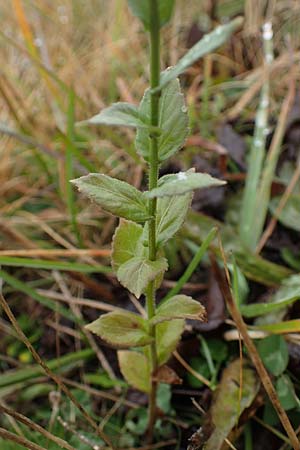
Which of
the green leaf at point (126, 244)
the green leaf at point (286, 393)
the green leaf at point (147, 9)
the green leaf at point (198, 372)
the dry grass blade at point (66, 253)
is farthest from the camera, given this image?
the dry grass blade at point (66, 253)

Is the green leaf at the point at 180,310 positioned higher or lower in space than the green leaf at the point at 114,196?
lower

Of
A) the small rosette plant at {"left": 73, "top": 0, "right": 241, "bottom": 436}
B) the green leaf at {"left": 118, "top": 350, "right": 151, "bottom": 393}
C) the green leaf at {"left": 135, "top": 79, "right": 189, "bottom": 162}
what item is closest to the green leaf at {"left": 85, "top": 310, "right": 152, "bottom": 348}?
the small rosette plant at {"left": 73, "top": 0, "right": 241, "bottom": 436}

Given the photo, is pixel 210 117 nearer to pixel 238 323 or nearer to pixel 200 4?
pixel 200 4

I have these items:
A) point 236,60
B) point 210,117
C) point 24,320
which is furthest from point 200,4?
point 24,320

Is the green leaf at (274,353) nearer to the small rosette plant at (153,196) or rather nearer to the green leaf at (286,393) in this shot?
the green leaf at (286,393)

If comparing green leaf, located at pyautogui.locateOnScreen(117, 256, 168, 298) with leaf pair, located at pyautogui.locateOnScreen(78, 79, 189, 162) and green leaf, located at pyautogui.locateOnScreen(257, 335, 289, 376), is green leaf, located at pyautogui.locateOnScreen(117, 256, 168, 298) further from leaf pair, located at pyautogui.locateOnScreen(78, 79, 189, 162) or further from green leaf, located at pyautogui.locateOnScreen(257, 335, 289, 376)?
green leaf, located at pyautogui.locateOnScreen(257, 335, 289, 376)

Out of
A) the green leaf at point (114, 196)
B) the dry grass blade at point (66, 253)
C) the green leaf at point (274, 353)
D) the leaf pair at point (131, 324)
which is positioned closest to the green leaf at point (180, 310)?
the leaf pair at point (131, 324)
